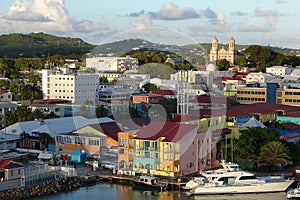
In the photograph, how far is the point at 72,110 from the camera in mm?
18188

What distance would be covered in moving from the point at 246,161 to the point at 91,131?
140 inches

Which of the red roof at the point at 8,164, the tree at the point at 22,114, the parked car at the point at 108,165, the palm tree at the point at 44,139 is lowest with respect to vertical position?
the parked car at the point at 108,165

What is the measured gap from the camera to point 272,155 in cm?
1046

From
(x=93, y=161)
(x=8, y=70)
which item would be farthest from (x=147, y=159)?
(x=8, y=70)

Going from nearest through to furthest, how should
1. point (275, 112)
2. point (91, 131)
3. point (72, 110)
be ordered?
1. point (91, 131)
2. point (275, 112)
3. point (72, 110)

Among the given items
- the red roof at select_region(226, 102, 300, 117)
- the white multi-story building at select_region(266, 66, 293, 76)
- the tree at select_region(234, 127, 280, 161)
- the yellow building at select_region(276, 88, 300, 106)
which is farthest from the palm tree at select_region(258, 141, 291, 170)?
the white multi-story building at select_region(266, 66, 293, 76)

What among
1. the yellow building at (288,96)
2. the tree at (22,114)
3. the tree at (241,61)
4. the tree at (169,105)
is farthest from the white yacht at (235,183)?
the tree at (241,61)

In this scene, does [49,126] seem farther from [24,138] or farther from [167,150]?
[167,150]

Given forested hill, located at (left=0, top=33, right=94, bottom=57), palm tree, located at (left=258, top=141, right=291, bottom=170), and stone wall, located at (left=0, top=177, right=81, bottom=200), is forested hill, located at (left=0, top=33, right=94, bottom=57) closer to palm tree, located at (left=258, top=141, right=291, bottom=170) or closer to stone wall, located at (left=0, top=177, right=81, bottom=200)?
palm tree, located at (left=258, top=141, right=291, bottom=170)

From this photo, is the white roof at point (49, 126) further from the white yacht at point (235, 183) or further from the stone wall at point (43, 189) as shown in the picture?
the white yacht at point (235, 183)

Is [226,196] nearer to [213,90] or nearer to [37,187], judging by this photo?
[37,187]

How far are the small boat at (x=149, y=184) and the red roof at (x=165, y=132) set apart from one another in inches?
29.3

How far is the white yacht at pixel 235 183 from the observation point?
940 centimetres

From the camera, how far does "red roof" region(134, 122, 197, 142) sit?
10039 mm
